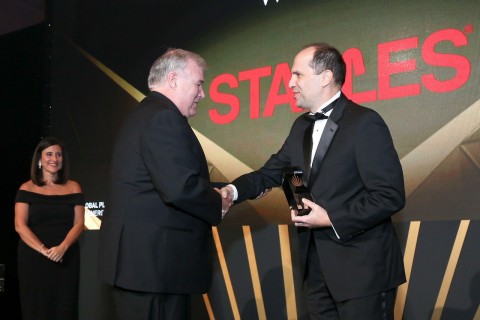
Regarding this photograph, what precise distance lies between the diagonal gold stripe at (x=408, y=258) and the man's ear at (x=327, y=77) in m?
1.28

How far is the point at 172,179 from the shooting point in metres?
2.07

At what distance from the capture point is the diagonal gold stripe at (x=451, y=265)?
3.08m

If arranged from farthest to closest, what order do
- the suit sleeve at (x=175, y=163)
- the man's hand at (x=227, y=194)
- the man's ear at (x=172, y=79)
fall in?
the man's hand at (x=227, y=194) → the man's ear at (x=172, y=79) → the suit sleeve at (x=175, y=163)

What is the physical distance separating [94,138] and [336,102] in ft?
10.8

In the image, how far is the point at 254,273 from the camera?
3.97 m

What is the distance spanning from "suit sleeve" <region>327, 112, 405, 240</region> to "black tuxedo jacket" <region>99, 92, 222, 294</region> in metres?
0.55

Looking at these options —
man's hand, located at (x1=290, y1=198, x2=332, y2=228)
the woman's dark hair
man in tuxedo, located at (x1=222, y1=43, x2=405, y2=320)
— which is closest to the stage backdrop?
the woman's dark hair

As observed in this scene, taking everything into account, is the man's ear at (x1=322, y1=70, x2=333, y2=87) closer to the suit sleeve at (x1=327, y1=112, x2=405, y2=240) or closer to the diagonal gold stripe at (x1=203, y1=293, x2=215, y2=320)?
the suit sleeve at (x1=327, y1=112, x2=405, y2=240)

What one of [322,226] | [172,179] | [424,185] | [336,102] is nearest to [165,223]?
[172,179]

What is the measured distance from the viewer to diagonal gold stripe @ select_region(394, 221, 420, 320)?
325 centimetres

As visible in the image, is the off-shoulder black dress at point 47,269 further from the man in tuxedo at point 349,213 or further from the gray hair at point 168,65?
the man in tuxedo at point 349,213

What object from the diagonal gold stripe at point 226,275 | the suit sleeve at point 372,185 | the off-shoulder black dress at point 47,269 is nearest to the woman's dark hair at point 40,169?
the off-shoulder black dress at point 47,269

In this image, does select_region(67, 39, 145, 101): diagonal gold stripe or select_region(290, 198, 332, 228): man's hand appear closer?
select_region(290, 198, 332, 228): man's hand

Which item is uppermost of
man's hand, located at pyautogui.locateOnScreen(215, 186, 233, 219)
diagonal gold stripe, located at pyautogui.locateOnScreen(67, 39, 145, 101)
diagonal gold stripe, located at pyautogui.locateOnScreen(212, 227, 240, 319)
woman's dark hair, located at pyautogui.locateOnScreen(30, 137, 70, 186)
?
diagonal gold stripe, located at pyautogui.locateOnScreen(67, 39, 145, 101)
